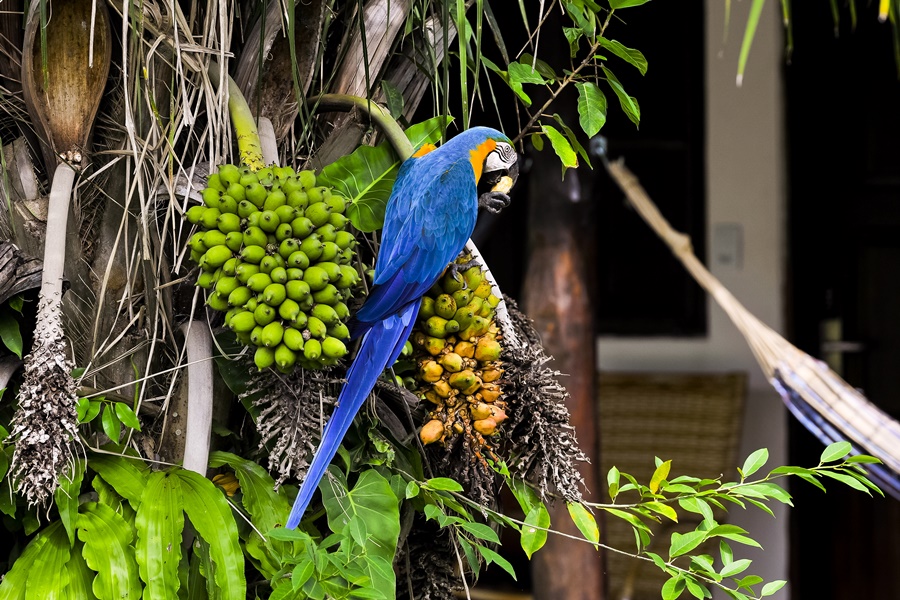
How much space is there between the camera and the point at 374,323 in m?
0.64

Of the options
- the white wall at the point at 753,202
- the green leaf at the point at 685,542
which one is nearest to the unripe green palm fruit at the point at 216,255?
the green leaf at the point at 685,542

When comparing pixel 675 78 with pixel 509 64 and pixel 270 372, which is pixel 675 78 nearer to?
pixel 509 64

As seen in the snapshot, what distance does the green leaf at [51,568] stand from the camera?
0.64 m

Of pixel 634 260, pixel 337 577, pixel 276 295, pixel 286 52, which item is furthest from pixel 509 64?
pixel 634 260

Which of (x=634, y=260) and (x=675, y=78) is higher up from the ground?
(x=675, y=78)

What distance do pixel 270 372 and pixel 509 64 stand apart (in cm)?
33

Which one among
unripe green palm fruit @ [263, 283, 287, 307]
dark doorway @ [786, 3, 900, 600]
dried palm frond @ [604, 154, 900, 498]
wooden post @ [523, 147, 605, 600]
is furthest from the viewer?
dark doorway @ [786, 3, 900, 600]

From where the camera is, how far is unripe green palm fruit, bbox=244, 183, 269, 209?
59cm

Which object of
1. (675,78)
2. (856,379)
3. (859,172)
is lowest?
(856,379)

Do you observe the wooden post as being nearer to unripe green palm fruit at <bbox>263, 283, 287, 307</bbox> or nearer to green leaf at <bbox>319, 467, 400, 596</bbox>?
green leaf at <bbox>319, 467, 400, 596</bbox>

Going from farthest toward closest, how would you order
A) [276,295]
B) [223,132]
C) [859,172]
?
1. [859,172]
2. [223,132]
3. [276,295]

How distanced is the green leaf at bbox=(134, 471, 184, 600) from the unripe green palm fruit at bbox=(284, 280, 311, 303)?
0.20 metres

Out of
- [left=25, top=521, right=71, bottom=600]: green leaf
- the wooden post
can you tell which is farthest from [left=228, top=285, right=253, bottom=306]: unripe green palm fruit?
the wooden post

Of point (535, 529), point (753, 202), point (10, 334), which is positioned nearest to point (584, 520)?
point (535, 529)
